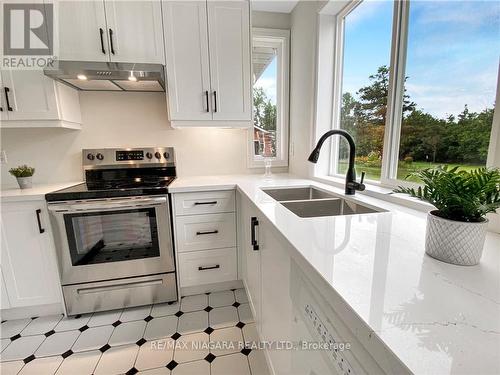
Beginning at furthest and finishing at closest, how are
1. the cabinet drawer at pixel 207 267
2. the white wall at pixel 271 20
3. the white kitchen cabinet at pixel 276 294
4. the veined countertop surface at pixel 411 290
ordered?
the white wall at pixel 271 20
the cabinet drawer at pixel 207 267
the white kitchen cabinet at pixel 276 294
the veined countertop surface at pixel 411 290

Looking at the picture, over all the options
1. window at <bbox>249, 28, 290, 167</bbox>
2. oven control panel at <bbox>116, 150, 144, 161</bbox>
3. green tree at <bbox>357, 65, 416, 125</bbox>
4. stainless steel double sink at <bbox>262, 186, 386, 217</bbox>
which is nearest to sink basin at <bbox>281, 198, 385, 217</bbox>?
stainless steel double sink at <bbox>262, 186, 386, 217</bbox>

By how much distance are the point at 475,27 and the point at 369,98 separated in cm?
66

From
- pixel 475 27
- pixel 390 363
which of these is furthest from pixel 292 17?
pixel 390 363

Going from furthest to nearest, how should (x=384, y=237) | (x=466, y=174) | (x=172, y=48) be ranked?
(x=172, y=48) → (x=384, y=237) → (x=466, y=174)

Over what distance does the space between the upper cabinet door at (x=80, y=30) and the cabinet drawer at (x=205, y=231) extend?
1.38 meters

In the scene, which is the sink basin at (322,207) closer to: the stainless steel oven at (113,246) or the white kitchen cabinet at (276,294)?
the white kitchen cabinet at (276,294)

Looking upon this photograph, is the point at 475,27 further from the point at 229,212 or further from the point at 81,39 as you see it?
the point at 81,39

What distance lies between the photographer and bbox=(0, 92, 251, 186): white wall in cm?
204

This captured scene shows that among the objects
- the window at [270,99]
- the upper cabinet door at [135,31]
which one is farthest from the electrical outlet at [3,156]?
the window at [270,99]

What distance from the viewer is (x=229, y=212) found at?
77.2 inches

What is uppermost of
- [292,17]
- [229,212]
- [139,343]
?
[292,17]

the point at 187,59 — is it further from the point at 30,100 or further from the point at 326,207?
→ the point at 326,207

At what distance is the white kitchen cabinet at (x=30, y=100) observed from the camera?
1.70m

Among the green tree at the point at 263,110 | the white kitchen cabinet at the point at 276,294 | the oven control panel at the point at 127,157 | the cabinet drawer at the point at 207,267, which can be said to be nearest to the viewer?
the white kitchen cabinet at the point at 276,294
